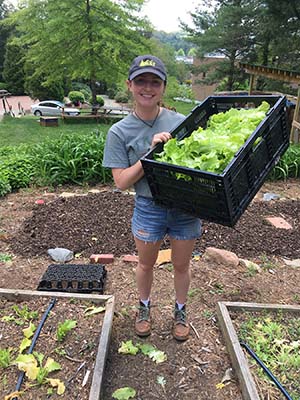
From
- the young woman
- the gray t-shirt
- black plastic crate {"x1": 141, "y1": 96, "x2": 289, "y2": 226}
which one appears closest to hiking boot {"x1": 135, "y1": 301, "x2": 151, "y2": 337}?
the young woman

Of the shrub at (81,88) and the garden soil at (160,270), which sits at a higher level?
the garden soil at (160,270)

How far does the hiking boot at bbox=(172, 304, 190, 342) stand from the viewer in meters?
2.49

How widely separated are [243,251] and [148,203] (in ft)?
6.74

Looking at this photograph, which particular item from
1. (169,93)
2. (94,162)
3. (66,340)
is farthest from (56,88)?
(66,340)

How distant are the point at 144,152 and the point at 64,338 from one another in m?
1.30

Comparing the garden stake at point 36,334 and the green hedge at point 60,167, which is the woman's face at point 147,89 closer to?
the garden stake at point 36,334

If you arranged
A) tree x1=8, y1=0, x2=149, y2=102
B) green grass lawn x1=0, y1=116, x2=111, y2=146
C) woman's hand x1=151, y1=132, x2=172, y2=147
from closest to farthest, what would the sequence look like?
woman's hand x1=151, y1=132, x2=172, y2=147 → green grass lawn x1=0, y1=116, x2=111, y2=146 → tree x1=8, y1=0, x2=149, y2=102

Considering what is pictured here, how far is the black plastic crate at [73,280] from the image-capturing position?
9.74 feet

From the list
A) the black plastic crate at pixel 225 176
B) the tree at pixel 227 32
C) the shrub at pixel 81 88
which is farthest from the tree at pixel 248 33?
the shrub at pixel 81 88

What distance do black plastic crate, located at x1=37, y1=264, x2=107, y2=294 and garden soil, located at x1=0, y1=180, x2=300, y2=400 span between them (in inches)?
4.8

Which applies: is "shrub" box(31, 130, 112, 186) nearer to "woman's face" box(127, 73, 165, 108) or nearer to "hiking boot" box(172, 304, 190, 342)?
"hiking boot" box(172, 304, 190, 342)

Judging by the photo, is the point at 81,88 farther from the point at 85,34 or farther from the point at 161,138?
the point at 161,138

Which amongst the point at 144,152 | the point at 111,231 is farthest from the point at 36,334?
the point at 111,231

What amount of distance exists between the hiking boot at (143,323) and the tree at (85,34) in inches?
530
